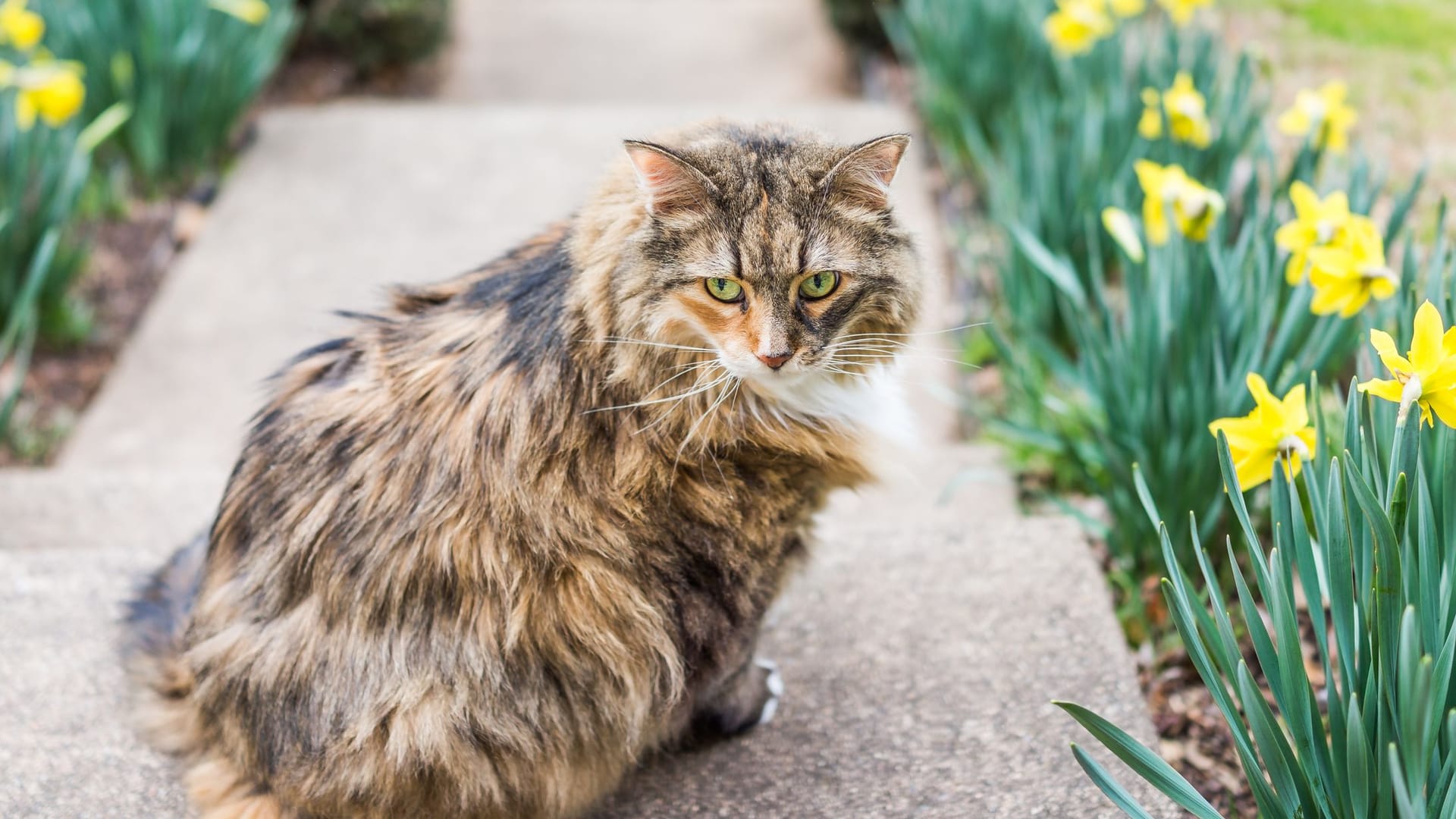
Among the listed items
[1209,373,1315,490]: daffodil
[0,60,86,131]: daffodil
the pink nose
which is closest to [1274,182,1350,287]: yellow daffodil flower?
[1209,373,1315,490]: daffodil

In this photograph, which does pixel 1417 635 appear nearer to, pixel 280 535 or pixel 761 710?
pixel 761 710

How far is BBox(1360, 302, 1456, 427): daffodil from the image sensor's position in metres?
1.41

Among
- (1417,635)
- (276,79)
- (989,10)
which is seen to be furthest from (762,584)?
(276,79)

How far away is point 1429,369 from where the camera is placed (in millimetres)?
1422

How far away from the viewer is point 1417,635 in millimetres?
1273

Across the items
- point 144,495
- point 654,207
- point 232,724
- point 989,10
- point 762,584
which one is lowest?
point 144,495

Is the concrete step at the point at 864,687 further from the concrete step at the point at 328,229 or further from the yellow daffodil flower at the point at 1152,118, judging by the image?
the yellow daffodil flower at the point at 1152,118

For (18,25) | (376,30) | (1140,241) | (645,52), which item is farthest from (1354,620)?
(645,52)

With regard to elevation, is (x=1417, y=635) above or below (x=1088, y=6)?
below

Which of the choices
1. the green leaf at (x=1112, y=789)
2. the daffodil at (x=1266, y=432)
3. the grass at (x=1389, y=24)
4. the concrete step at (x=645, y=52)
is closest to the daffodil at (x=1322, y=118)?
the grass at (x=1389, y=24)

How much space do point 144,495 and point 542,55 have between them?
13.6 feet

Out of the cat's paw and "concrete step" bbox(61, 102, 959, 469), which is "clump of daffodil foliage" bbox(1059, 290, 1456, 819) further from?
"concrete step" bbox(61, 102, 959, 469)

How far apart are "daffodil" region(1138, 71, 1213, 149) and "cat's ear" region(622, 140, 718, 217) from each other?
60.9 inches

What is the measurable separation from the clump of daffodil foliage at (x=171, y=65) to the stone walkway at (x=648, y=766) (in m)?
0.27
